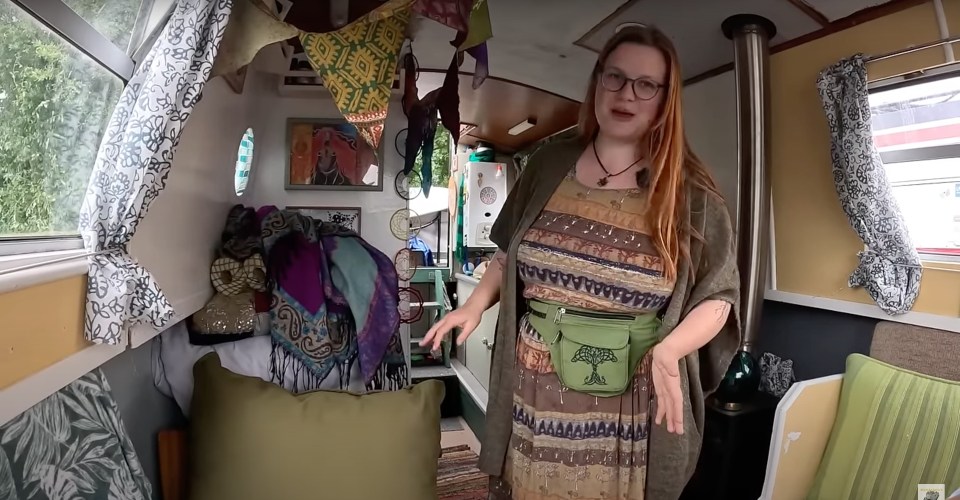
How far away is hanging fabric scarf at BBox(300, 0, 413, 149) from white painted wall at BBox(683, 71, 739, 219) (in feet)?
4.75

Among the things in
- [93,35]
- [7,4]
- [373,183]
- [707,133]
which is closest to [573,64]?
[707,133]

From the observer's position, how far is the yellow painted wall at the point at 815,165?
1.58 meters

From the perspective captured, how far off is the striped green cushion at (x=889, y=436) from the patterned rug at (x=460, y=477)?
130cm

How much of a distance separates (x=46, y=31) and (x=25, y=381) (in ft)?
1.65

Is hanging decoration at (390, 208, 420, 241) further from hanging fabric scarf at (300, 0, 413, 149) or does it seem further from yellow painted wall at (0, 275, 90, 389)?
yellow painted wall at (0, 275, 90, 389)

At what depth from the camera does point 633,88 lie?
1.07 meters

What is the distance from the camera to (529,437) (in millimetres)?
1144

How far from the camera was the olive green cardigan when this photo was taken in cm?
106

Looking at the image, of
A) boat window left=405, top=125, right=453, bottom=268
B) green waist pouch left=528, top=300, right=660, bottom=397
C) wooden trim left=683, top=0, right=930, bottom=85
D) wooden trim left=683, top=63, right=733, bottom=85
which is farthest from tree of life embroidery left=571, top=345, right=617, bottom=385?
boat window left=405, top=125, right=453, bottom=268

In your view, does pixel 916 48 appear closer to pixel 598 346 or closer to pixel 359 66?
pixel 598 346

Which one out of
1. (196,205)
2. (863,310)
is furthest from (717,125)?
(196,205)

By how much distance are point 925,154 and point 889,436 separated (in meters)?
0.80

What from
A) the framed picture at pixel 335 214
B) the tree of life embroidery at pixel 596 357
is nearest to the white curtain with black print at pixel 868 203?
the tree of life embroidery at pixel 596 357

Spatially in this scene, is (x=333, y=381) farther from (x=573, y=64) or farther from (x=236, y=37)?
(x=573, y=64)
